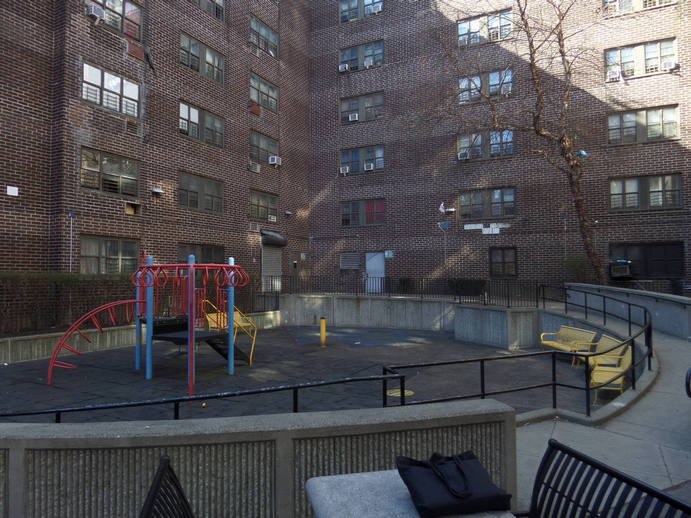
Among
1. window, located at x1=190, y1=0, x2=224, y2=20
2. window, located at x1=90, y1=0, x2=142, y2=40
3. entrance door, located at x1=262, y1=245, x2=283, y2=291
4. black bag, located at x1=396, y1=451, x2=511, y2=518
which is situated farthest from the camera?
entrance door, located at x1=262, y1=245, x2=283, y2=291

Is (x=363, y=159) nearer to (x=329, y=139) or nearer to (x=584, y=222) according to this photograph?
(x=329, y=139)

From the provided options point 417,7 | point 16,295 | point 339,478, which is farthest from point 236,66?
point 339,478

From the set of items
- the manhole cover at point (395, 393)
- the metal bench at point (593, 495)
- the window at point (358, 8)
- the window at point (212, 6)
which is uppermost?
the window at point (358, 8)

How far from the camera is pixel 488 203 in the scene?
2570cm

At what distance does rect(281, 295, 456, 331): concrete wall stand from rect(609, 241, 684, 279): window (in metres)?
9.65

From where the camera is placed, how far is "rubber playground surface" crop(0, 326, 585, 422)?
320 inches

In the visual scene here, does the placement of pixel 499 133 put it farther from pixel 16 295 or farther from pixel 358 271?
pixel 16 295

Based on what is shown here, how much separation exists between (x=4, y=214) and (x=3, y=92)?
4.00 meters

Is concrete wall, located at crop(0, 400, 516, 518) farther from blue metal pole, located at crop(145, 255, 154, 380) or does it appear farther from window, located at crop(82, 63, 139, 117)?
window, located at crop(82, 63, 139, 117)

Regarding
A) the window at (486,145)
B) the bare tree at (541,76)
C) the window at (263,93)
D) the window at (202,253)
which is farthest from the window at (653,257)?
the window at (263,93)

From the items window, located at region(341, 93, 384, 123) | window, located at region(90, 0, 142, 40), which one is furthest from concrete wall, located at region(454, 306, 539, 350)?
window, located at region(90, 0, 142, 40)

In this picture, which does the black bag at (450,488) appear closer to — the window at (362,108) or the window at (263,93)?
the window at (263,93)

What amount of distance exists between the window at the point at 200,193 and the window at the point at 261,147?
3.74 metres

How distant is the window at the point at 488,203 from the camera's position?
25.2m
